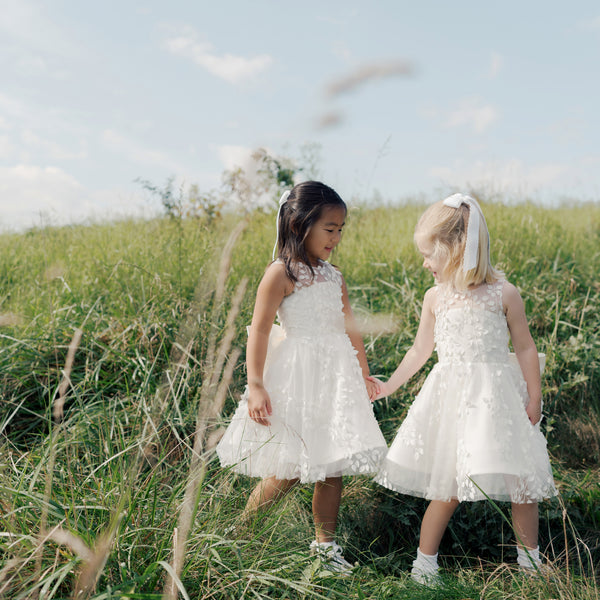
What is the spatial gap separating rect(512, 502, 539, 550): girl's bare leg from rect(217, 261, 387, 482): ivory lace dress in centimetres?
61

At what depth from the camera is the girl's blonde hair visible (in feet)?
7.53

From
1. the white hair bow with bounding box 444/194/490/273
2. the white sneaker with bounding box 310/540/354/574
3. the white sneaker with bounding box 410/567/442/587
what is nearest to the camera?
the white sneaker with bounding box 310/540/354/574

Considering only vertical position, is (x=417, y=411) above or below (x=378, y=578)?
above

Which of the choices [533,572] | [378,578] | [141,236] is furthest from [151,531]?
[141,236]

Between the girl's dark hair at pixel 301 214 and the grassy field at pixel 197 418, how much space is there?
193 mm

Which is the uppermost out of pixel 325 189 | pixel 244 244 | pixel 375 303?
pixel 325 189

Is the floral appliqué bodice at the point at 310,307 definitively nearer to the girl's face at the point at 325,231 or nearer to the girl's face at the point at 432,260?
the girl's face at the point at 325,231

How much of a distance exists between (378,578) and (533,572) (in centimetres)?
57

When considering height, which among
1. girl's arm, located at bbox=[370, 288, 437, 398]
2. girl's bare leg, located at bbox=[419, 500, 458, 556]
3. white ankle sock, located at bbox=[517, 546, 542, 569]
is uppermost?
girl's arm, located at bbox=[370, 288, 437, 398]

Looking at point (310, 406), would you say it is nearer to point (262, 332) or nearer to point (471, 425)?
point (262, 332)

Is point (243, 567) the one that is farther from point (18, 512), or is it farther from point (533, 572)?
point (533, 572)

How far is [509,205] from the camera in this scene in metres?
6.02

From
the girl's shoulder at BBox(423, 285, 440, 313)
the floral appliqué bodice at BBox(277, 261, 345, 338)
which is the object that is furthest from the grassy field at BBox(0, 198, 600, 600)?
A: the girl's shoulder at BBox(423, 285, 440, 313)

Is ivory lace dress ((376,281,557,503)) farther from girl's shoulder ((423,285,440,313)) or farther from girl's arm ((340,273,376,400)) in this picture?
girl's arm ((340,273,376,400))
